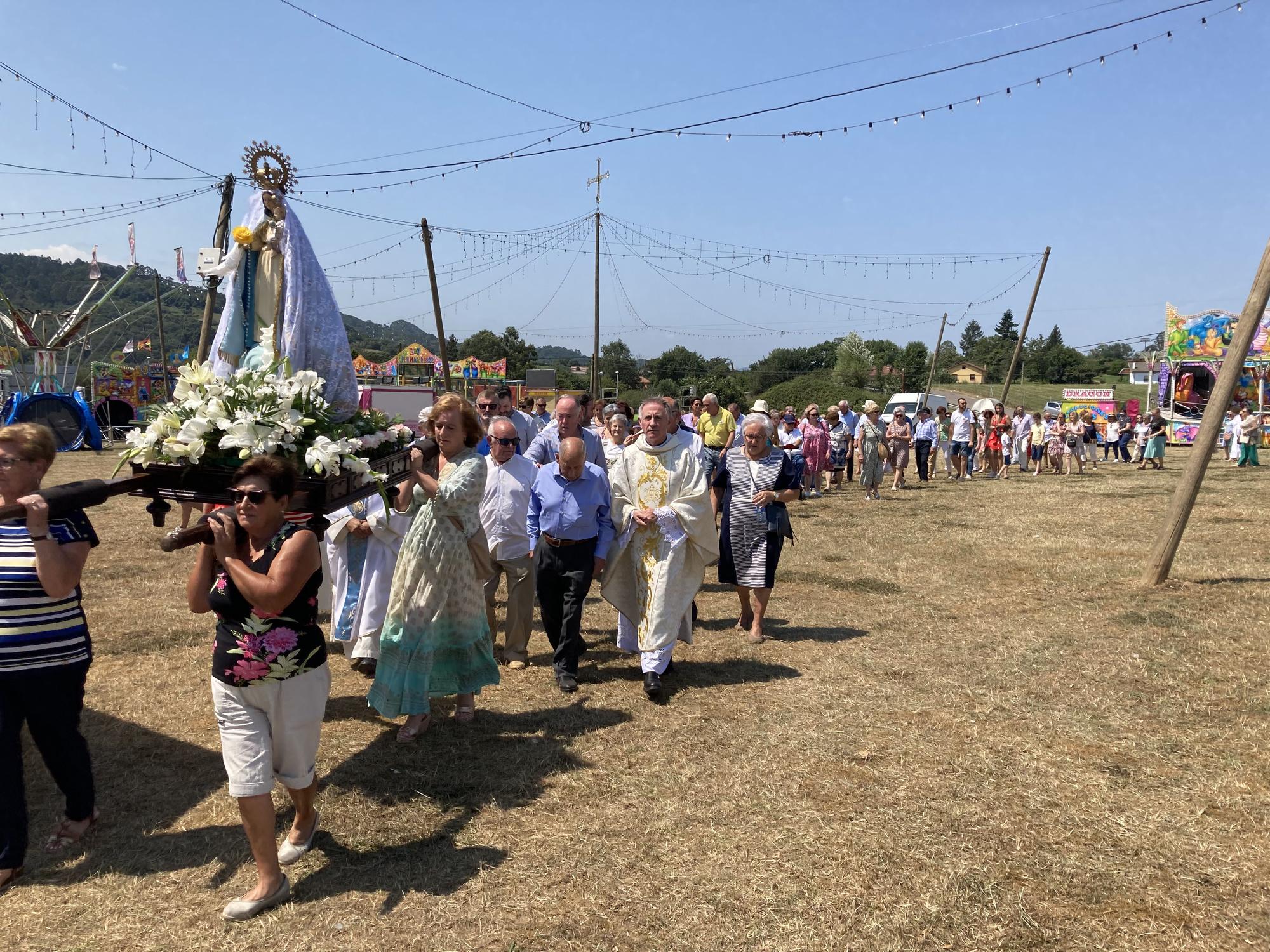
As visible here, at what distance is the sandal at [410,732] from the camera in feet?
16.6

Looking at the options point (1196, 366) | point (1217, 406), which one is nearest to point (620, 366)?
point (1196, 366)

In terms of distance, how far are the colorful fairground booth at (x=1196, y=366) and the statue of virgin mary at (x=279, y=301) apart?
3449cm

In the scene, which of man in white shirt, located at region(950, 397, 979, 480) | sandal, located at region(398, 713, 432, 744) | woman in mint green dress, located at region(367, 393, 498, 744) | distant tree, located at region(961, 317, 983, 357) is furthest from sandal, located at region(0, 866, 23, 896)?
distant tree, located at region(961, 317, 983, 357)

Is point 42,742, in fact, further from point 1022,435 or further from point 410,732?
point 1022,435

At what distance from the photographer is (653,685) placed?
19.3 ft

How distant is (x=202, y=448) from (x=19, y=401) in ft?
81.7

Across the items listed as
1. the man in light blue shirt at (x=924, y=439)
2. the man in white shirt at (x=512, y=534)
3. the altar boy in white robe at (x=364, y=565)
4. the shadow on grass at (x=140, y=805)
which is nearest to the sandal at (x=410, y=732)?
the altar boy in white robe at (x=364, y=565)

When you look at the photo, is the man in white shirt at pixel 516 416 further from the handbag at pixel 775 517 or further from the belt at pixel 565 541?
the handbag at pixel 775 517

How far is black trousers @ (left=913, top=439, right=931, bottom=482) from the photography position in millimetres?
19859

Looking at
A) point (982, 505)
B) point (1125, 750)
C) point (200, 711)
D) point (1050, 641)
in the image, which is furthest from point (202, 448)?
point (982, 505)

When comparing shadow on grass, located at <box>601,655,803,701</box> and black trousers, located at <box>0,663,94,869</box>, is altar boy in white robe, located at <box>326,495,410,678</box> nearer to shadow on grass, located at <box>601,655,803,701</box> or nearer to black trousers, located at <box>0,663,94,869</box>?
shadow on grass, located at <box>601,655,803,701</box>

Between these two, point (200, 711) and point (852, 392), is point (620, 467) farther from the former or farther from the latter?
point (852, 392)

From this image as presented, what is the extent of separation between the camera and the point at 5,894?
356cm

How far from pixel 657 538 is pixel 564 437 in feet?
4.02
